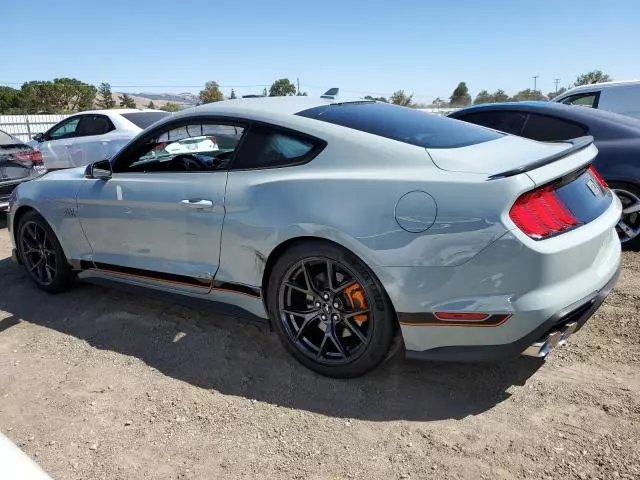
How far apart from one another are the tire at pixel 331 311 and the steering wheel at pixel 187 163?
0.94 metres

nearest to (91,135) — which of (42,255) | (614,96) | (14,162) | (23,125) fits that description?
(14,162)

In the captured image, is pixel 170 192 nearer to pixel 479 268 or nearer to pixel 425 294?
pixel 425 294

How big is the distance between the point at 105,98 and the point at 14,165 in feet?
127

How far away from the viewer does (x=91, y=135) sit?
9.54 m

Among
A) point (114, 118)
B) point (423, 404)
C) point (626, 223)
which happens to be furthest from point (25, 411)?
point (114, 118)

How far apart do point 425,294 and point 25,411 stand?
220 centimetres

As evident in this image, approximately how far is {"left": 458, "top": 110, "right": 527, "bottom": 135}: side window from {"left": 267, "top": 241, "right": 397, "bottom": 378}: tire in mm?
3704

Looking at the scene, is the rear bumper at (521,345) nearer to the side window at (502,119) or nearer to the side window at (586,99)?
the side window at (502,119)

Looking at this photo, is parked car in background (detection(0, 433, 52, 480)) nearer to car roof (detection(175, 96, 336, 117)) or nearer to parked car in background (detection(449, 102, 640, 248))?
car roof (detection(175, 96, 336, 117))

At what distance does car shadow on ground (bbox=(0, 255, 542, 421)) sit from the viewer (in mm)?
2769

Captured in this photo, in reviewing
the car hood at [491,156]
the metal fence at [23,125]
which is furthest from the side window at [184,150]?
the metal fence at [23,125]

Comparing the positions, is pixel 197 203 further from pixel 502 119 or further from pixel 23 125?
pixel 23 125

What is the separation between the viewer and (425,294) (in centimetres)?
255

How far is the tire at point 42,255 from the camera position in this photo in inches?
173
